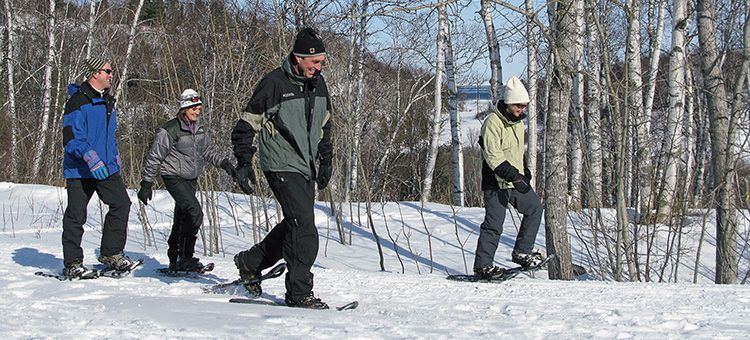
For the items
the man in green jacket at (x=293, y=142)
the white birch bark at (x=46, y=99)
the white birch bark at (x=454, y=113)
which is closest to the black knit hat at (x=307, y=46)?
the man in green jacket at (x=293, y=142)

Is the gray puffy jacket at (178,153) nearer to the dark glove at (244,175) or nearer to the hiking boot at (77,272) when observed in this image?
the hiking boot at (77,272)

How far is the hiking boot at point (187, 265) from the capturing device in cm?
693

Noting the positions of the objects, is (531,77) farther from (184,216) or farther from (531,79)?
(184,216)

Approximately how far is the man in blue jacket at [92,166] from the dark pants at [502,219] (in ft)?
9.38

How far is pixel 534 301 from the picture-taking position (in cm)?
550

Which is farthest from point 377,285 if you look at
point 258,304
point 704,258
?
point 704,258

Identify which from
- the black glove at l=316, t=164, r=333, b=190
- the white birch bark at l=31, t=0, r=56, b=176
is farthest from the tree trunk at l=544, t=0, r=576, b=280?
the white birch bark at l=31, t=0, r=56, b=176

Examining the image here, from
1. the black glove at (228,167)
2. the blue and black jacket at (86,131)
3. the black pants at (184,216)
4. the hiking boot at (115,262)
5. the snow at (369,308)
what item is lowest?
the snow at (369,308)

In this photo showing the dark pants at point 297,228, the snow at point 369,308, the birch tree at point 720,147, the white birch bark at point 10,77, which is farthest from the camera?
the white birch bark at point 10,77

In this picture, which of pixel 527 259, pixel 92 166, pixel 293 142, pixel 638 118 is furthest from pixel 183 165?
pixel 638 118

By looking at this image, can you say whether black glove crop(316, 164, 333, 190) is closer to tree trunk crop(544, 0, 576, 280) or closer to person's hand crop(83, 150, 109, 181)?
person's hand crop(83, 150, 109, 181)

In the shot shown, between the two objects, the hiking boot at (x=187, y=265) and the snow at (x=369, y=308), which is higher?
the hiking boot at (x=187, y=265)

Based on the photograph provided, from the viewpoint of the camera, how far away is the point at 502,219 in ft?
22.9

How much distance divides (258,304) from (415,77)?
22.0 m
